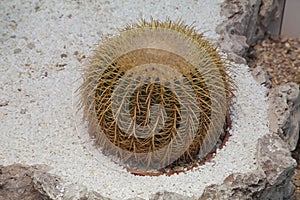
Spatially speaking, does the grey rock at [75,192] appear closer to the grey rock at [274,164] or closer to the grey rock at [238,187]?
the grey rock at [238,187]

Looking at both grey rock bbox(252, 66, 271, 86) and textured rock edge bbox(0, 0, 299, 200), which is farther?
grey rock bbox(252, 66, 271, 86)

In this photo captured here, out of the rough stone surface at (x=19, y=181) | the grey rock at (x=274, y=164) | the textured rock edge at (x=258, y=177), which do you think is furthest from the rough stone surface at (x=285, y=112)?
the rough stone surface at (x=19, y=181)

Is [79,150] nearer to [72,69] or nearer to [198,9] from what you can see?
[72,69]

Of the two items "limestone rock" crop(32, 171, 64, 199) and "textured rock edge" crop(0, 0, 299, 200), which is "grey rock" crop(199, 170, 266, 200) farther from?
"limestone rock" crop(32, 171, 64, 199)

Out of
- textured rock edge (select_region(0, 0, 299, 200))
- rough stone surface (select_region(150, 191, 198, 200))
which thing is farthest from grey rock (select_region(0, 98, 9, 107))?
rough stone surface (select_region(150, 191, 198, 200))

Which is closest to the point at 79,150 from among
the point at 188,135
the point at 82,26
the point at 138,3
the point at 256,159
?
the point at 188,135

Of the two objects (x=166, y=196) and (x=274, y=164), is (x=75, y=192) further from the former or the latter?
(x=274, y=164)

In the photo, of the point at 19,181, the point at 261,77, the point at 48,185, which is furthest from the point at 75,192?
the point at 261,77
